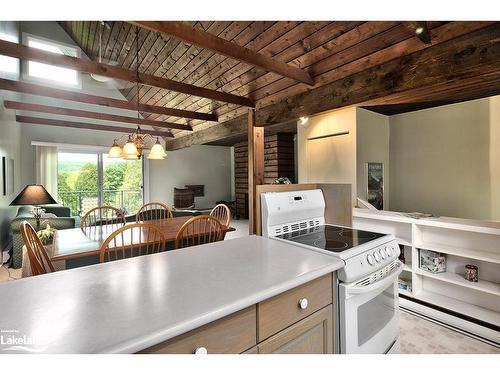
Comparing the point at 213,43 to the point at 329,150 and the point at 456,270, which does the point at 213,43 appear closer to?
the point at 329,150

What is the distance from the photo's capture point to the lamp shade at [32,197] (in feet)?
10.3

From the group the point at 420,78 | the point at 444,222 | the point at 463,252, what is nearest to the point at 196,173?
the point at 420,78

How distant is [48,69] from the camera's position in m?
5.52

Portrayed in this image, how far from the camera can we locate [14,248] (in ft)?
11.0

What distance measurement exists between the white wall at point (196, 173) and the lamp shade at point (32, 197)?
3.70 metres

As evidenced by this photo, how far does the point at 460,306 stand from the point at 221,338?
8.06 ft

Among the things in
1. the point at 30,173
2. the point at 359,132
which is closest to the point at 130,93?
the point at 30,173

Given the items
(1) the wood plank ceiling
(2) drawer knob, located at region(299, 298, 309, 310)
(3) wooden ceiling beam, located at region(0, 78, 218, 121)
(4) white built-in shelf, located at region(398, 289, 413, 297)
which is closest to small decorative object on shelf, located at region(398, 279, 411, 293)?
(4) white built-in shelf, located at region(398, 289, 413, 297)

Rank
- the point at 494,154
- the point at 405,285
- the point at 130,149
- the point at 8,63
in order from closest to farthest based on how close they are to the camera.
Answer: the point at 405,285
the point at 130,149
the point at 494,154
the point at 8,63

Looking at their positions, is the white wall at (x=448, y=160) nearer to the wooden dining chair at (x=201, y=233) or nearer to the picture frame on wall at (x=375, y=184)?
the picture frame on wall at (x=375, y=184)

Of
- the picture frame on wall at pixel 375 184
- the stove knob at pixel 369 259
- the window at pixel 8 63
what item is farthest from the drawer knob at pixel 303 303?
the window at pixel 8 63

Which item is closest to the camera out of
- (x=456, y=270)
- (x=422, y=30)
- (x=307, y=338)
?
(x=307, y=338)
